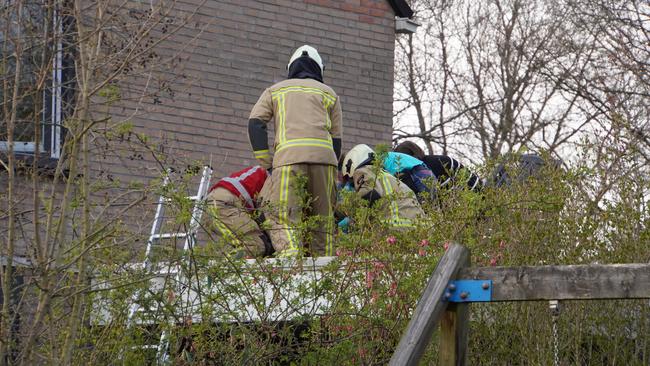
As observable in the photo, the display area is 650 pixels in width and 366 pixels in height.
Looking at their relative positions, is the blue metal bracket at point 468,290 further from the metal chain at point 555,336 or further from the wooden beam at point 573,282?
the metal chain at point 555,336

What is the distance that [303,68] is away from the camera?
8773 mm

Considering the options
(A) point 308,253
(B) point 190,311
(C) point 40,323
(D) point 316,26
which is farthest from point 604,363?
(D) point 316,26

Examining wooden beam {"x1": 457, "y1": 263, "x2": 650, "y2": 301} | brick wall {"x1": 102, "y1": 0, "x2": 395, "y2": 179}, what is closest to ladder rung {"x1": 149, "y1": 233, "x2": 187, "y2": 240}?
wooden beam {"x1": 457, "y1": 263, "x2": 650, "y2": 301}

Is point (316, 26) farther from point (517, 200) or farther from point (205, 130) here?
point (517, 200)

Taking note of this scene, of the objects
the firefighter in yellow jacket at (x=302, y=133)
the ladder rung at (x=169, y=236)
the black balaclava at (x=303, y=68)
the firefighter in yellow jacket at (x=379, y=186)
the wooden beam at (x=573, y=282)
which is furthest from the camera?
the black balaclava at (x=303, y=68)

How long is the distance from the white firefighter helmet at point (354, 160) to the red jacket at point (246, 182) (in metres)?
0.68

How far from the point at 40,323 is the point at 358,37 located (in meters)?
8.44

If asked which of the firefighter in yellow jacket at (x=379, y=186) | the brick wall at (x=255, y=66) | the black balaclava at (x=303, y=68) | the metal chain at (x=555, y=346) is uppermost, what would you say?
the brick wall at (x=255, y=66)

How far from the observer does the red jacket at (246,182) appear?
8531mm

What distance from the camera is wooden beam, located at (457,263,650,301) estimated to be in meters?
4.66

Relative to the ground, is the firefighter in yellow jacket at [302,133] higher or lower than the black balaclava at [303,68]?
lower

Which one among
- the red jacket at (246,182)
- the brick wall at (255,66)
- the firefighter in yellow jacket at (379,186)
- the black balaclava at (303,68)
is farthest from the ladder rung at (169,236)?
the brick wall at (255,66)

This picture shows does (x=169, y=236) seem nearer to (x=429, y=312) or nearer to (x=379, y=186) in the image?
(x=429, y=312)

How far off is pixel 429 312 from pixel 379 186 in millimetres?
3650
